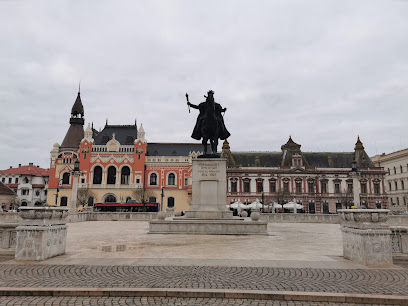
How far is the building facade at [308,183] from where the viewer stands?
5981 centimetres

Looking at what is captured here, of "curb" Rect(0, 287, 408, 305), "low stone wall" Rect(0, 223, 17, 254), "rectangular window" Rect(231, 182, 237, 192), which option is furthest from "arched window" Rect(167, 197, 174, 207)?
"curb" Rect(0, 287, 408, 305)

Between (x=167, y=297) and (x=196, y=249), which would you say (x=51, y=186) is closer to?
(x=196, y=249)

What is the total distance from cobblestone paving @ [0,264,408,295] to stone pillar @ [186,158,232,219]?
32.2 ft

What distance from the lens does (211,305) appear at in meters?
4.87

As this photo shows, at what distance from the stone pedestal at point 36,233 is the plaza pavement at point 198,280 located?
28cm

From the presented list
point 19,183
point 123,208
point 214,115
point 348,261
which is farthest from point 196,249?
point 19,183

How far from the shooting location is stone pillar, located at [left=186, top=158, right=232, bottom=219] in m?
17.0

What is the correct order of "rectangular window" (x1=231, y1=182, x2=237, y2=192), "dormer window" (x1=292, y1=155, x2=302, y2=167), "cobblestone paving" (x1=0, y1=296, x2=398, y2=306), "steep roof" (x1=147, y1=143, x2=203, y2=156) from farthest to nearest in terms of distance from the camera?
"steep roof" (x1=147, y1=143, x2=203, y2=156)
"dormer window" (x1=292, y1=155, x2=302, y2=167)
"rectangular window" (x1=231, y1=182, x2=237, y2=192)
"cobblestone paving" (x1=0, y1=296, x2=398, y2=306)

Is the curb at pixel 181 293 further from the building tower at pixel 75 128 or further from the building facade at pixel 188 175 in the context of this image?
the building tower at pixel 75 128

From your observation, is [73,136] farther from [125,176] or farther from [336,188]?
[336,188]

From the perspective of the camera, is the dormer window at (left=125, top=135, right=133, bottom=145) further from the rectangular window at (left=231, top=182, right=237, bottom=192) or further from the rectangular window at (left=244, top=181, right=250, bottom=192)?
the rectangular window at (left=244, top=181, right=250, bottom=192)

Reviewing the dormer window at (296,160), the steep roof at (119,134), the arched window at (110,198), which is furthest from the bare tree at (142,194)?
the dormer window at (296,160)

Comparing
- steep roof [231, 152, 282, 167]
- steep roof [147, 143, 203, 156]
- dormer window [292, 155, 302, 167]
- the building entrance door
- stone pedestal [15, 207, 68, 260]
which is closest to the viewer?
stone pedestal [15, 207, 68, 260]

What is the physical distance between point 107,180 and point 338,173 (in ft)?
166
